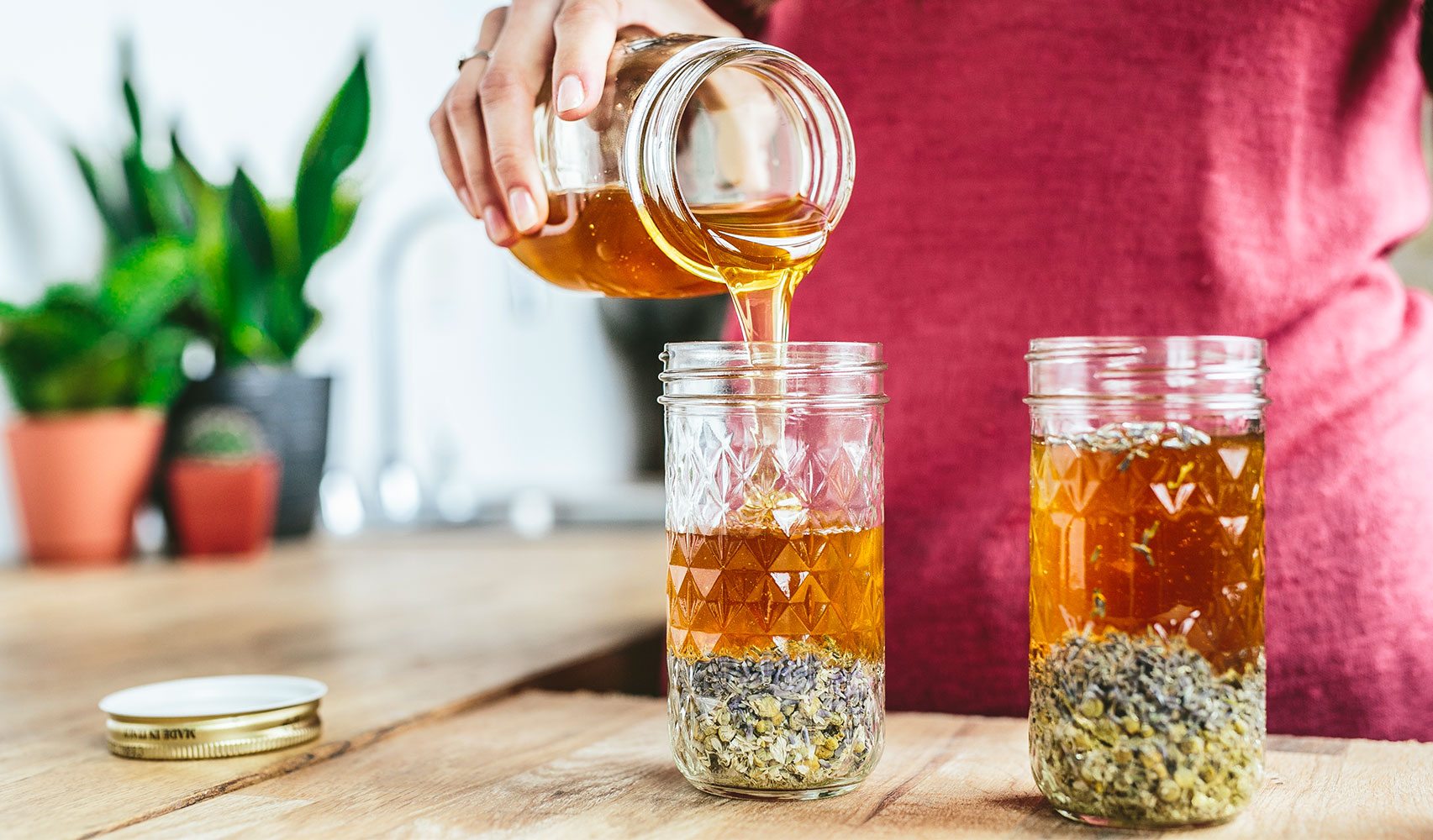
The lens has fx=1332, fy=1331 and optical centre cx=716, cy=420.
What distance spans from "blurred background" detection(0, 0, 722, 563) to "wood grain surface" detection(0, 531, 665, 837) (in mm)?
498

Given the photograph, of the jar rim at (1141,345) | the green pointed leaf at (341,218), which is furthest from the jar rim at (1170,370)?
the green pointed leaf at (341,218)

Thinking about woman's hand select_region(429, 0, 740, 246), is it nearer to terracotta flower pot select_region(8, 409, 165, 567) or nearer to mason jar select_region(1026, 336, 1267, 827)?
mason jar select_region(1026, 336, 1267, 827)

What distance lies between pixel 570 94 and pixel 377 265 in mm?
1954

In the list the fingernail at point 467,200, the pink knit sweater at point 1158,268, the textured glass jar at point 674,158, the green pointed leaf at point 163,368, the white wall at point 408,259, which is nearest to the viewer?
the textured glass jar at point 674,158

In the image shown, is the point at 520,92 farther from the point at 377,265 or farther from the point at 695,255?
the point at 377,265

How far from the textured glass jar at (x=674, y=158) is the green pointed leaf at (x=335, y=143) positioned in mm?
1224

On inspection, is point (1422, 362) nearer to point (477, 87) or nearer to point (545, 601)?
point (477, 87)

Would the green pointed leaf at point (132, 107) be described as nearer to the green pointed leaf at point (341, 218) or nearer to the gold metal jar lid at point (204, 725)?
the green pointed leaf at point (341, 218)

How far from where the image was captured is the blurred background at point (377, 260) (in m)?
1.97

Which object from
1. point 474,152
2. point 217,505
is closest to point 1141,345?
point 474,152

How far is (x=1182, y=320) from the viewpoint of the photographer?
0.94 m

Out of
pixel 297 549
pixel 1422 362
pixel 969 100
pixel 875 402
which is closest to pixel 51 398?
pixel 297 549

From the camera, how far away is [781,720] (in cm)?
62

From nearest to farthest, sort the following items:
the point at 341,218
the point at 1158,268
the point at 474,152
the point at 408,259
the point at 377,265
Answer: the point at 474,152
the point at 1158,268
the point at 341,218
the point at 377,265
the point at 408,259
